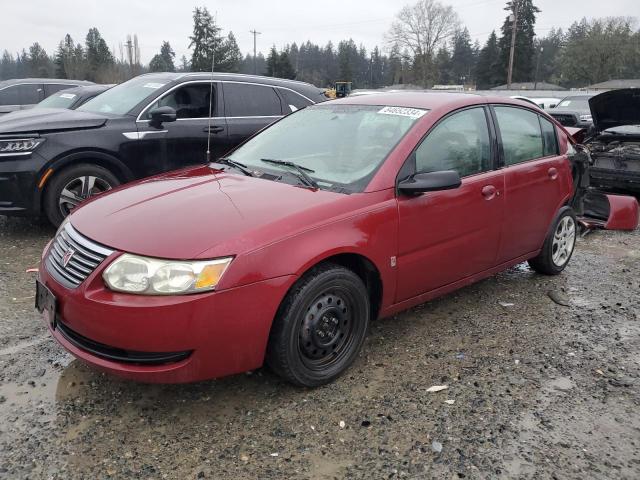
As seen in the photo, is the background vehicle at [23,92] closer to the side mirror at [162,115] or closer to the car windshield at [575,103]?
the side mirror at [162,115]

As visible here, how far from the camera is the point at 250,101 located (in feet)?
22.1

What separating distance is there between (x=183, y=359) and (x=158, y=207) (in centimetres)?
88

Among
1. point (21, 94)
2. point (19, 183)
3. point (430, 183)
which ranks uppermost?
point (21, 94)

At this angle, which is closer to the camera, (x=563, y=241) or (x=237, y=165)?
(x=237, y=165)

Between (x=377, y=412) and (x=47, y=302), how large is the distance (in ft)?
6.00

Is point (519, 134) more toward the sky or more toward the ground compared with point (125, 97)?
more toward the ground

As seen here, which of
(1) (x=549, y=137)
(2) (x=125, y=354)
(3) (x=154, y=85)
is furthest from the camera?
(3) (x=154, y=85)

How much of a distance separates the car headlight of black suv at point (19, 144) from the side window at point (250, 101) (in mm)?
2137

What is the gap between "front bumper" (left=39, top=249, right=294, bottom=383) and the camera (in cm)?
248

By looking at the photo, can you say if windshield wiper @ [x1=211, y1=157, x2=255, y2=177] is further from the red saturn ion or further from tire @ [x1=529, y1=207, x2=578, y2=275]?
tire @ [x1=529, y1=207, x2=578, y2=275]

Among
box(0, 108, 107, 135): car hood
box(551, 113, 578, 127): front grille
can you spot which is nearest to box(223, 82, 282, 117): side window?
box(0, 108, 107, 135): car hood

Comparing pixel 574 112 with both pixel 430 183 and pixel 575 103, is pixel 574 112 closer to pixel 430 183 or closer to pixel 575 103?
pixel 575 103

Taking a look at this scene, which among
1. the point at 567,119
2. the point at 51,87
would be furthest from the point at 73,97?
the point at 567,119

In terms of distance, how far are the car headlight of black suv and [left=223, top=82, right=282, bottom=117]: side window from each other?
2.14 metres
